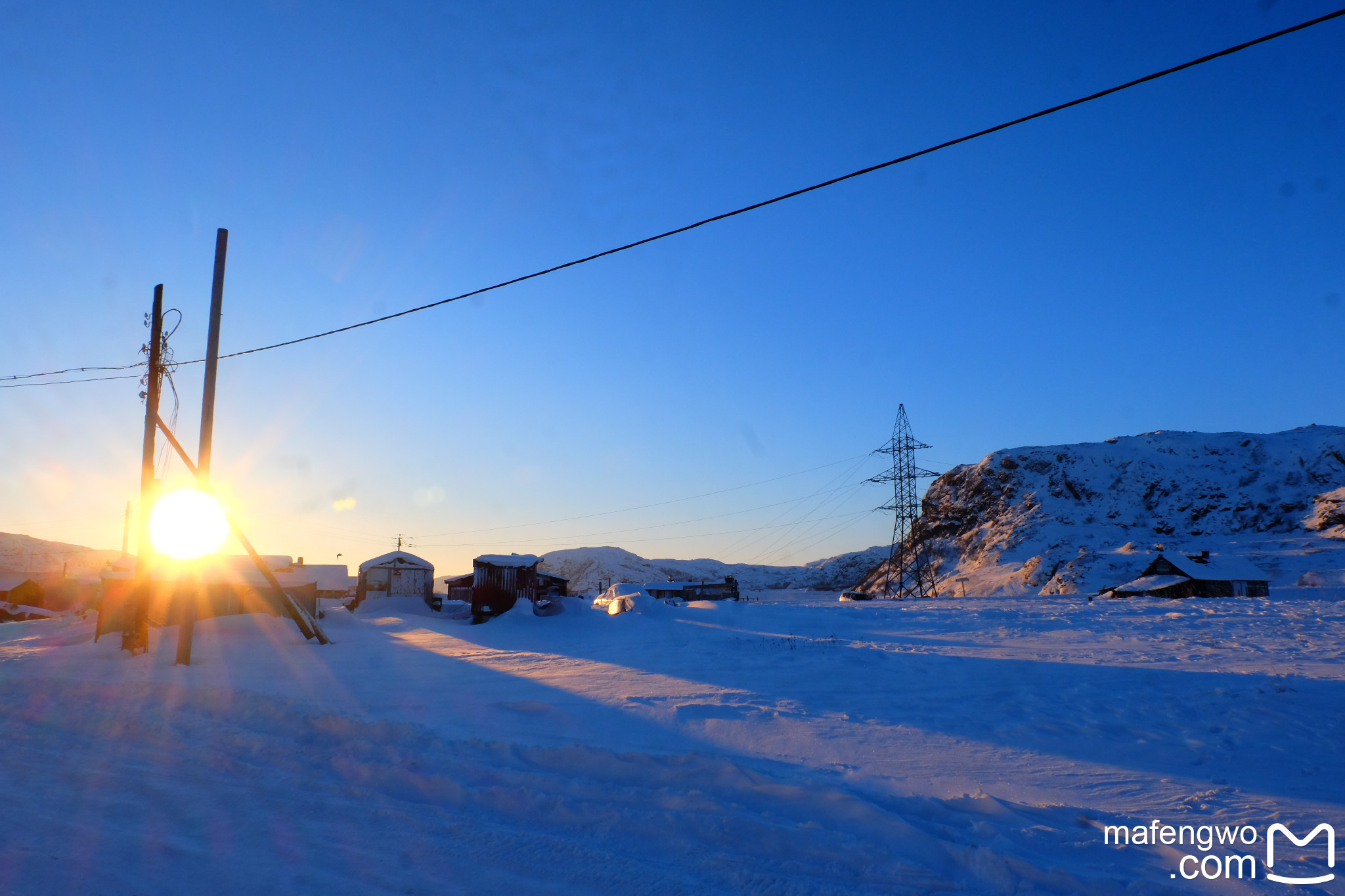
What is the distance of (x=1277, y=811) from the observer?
19.9ft

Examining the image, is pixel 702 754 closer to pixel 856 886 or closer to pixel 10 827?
pixel 856 886

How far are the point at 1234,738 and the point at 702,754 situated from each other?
262 inches

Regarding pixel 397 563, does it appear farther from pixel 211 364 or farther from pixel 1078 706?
pixel 1078 706

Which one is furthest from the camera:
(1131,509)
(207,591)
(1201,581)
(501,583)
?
(1131,509)

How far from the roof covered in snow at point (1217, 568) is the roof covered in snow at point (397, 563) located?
54226mm

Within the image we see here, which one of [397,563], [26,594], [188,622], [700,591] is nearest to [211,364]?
[188,622]

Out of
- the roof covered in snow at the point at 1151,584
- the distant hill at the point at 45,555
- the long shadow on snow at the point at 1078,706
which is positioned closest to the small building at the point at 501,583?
the long shadow on snow at the point at 1078,706

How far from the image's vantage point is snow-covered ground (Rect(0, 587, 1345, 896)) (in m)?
4.70

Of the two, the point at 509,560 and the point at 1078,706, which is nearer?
the point at 1078,706

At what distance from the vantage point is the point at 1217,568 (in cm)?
5188

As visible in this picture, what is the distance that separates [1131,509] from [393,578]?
96.5 metres

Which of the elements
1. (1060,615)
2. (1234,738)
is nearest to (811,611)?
A: (1060,615)

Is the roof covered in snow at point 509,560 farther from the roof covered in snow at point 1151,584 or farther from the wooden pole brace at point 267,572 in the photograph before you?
the roof covered in snow at point 1151,584

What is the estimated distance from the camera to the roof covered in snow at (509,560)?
37562 millimetres
